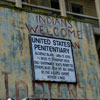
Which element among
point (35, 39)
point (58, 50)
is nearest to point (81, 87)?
point (58, 50)

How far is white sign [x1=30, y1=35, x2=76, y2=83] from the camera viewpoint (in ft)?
47.2

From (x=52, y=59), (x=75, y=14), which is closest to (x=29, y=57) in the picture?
(x=52, y=59)

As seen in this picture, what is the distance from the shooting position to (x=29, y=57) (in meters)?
14.3

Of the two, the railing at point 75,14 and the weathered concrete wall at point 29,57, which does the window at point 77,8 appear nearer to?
the railing at point 75,14

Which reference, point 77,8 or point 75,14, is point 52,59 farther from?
point 77,8

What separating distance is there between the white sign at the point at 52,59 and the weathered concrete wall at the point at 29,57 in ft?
0.92

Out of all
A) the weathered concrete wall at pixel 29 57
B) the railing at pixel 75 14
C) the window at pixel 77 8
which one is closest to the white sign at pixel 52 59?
the weathered concrete wall at pixel 29 57

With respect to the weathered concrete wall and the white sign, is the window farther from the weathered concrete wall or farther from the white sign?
the white sign

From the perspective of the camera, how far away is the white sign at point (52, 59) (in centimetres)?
1439

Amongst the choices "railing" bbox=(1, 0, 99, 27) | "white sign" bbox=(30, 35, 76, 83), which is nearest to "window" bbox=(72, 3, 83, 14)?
"railing" bbox=(1, 0, 99, 27)

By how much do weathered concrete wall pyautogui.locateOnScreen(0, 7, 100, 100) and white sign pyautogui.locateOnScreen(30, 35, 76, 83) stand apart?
28cm

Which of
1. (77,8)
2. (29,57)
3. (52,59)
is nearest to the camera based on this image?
(29,57)

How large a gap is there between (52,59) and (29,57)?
3.96 feet

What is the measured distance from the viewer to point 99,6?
18516 millimetres
